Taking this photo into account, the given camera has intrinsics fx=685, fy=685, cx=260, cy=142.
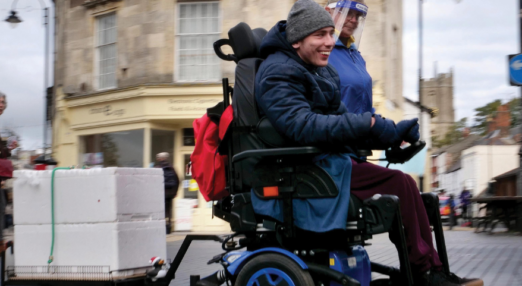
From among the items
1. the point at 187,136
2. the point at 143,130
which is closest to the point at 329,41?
the point at 143,130

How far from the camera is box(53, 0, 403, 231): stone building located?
1911 centimetres

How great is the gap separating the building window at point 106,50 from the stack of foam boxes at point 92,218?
16.1m

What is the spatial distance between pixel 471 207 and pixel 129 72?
46.5 ft

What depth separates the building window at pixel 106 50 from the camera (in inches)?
805

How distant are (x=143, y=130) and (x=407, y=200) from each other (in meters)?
16.3

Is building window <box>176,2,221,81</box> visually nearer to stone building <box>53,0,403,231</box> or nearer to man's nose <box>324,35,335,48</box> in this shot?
stone building <box>53,0,403,231</box>

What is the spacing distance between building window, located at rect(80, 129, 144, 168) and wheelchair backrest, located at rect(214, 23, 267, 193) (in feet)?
50.8

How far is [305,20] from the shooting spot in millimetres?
4055

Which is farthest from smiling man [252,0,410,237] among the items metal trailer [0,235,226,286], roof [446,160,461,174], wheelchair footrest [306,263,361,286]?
roof [446,160,461,174]

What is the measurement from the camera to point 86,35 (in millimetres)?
A: 21109

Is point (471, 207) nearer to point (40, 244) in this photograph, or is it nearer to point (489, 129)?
point (40, 244)

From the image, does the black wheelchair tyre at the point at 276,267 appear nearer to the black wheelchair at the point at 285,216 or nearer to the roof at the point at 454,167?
the black wheelchair at the point at 285,216

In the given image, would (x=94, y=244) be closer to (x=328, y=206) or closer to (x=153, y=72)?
(x=328, y=206)

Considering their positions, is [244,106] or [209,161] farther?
[209,161]
